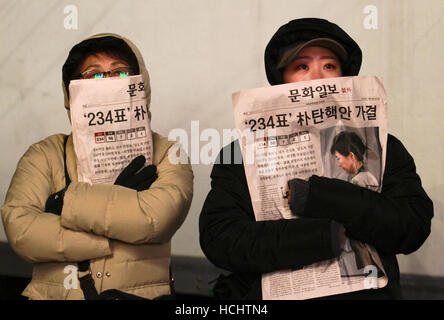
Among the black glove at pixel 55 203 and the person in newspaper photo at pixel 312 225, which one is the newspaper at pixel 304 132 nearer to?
the person in newspaper photo at pixel 312 225

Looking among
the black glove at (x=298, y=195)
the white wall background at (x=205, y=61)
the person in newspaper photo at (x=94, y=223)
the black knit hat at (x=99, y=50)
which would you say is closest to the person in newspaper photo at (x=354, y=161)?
the black glove at (x=298, y=195)

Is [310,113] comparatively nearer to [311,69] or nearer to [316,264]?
[311,69]

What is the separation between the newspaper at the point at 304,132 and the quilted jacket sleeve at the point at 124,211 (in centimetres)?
25

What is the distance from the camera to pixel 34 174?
1.57 m

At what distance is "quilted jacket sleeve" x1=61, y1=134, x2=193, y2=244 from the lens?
4.69 feet

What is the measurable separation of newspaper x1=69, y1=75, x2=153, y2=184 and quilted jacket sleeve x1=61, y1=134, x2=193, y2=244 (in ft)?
0.27

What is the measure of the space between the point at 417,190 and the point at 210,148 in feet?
3.91

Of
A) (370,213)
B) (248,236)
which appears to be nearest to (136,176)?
(248,236)

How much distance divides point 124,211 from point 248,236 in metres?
0.33

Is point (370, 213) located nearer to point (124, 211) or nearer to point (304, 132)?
point (304, 132)

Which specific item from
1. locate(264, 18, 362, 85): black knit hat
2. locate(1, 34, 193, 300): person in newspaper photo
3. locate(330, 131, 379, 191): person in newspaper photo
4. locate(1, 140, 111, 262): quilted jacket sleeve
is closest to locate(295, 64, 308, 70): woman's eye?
locate(264, 18, 362, 85): black knit hat

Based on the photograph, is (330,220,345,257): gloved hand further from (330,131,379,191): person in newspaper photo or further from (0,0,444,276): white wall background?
(0,0,444,276): white wall background

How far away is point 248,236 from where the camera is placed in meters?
1.32

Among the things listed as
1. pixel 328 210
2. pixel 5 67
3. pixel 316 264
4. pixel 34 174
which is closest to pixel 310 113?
pixel 328 210
